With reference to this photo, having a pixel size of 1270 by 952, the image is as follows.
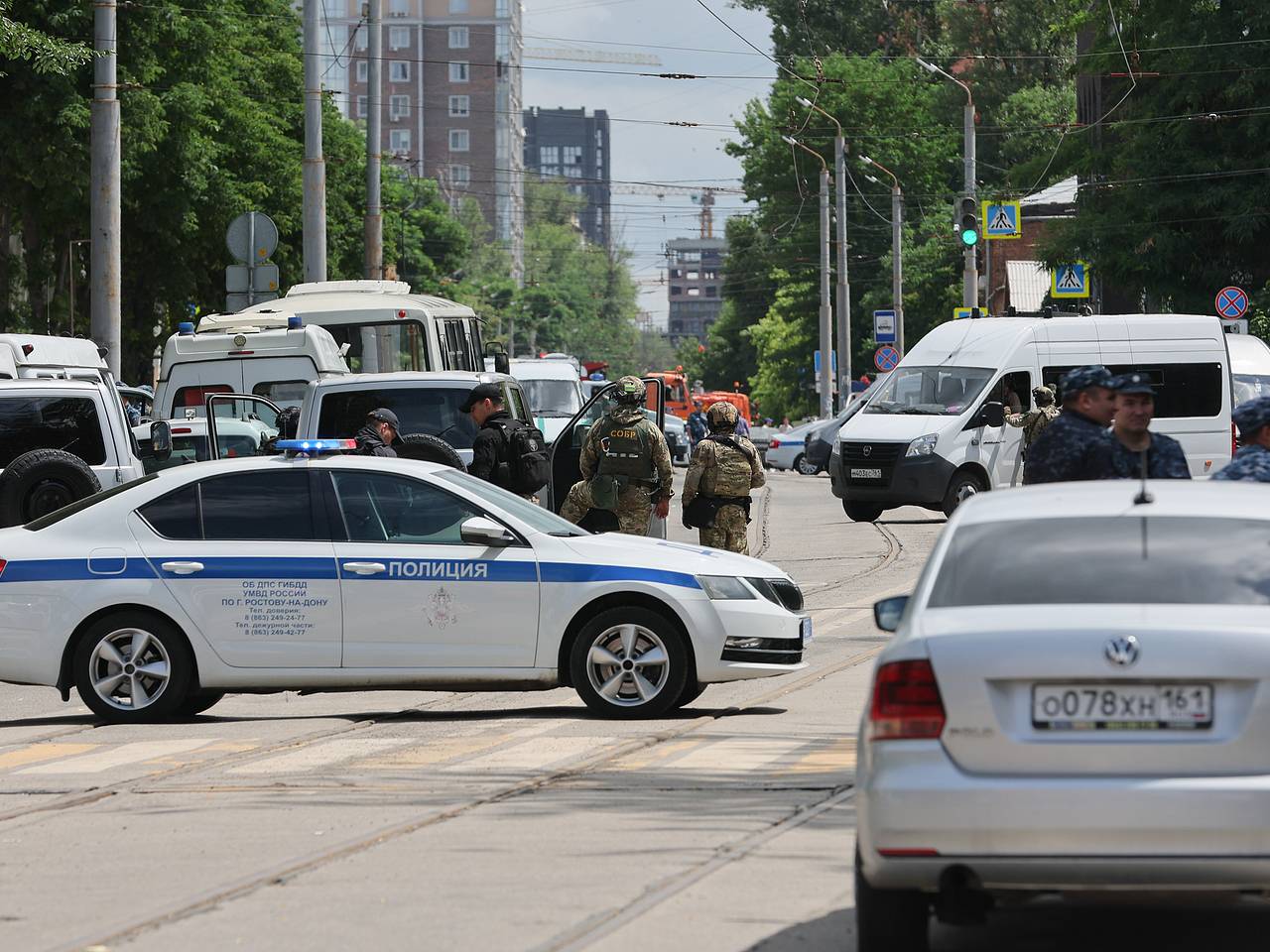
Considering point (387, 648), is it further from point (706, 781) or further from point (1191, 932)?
point (1191, 932)

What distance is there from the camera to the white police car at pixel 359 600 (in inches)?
452

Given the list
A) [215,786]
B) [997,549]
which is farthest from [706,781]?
[997,549]

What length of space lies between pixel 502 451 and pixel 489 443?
0.12 metres

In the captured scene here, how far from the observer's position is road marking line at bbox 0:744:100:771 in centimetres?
1059

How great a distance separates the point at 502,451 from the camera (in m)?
16.3

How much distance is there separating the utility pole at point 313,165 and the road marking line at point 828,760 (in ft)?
76.2

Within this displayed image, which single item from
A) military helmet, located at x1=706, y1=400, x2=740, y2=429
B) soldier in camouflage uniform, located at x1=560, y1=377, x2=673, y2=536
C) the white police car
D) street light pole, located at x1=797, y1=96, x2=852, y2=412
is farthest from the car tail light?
street light pole, located at x1=797, y1=96, x2=852, y2=412

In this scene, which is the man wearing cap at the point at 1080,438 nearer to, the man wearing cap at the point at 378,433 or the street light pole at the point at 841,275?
the man wearing cap at the point at 378,433

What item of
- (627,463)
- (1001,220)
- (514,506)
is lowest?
(514,506)

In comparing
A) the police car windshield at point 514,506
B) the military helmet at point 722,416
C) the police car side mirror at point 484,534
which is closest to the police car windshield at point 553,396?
the military helmet at point 722,416

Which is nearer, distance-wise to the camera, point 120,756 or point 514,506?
point 120,756

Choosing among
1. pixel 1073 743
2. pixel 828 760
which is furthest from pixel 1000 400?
pixel 1073 743

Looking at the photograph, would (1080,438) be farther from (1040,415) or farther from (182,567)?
(1040,415)

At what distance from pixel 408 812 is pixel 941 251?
7280 cm
